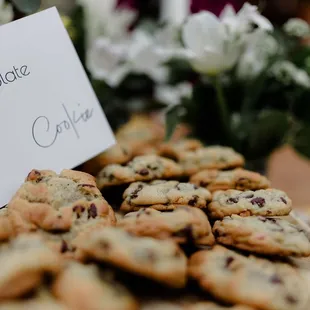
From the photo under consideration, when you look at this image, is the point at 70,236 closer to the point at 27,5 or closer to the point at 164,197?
the point at 164,197

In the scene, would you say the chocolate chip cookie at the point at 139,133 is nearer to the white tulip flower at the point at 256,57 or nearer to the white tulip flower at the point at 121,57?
the white tulip flower at the point at 121,57

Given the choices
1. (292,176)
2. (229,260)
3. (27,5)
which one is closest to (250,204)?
(229,260)

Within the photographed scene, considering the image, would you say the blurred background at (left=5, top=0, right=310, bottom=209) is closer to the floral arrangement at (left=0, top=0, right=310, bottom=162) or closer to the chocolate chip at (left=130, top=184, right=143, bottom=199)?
the floral arrangement at (left=0, top=0, right=310, bottom=162)

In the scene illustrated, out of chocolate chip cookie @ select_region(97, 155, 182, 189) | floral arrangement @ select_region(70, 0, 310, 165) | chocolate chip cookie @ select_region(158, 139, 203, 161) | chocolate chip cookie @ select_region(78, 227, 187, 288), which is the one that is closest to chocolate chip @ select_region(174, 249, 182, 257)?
chocolate chip cookie @ select_region(78, 227, 187, 288)

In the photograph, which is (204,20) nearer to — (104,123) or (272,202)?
(104,123)

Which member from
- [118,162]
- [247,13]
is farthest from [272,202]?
[247,13]

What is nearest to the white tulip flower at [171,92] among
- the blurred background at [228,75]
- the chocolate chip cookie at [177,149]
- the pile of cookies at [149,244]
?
the blurred background at [228,75]
